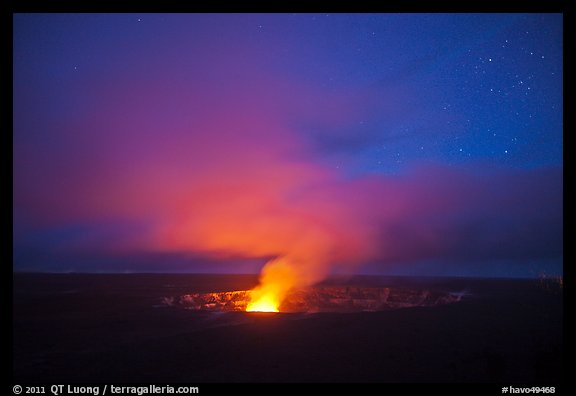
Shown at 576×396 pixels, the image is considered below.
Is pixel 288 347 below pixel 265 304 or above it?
below

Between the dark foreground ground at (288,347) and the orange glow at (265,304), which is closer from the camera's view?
the dark foreground ground at (288,347)

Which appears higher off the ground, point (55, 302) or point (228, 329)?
point (55, 302)

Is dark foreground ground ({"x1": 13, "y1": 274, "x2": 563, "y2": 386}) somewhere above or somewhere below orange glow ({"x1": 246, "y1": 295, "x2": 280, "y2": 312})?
below

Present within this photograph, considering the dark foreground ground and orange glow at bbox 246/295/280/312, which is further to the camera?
orange glow at bbox 246/295/280/312

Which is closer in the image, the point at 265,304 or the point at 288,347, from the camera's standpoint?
the point at 288,347

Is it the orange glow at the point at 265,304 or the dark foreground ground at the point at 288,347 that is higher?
the orange glow at the point at 265,304
